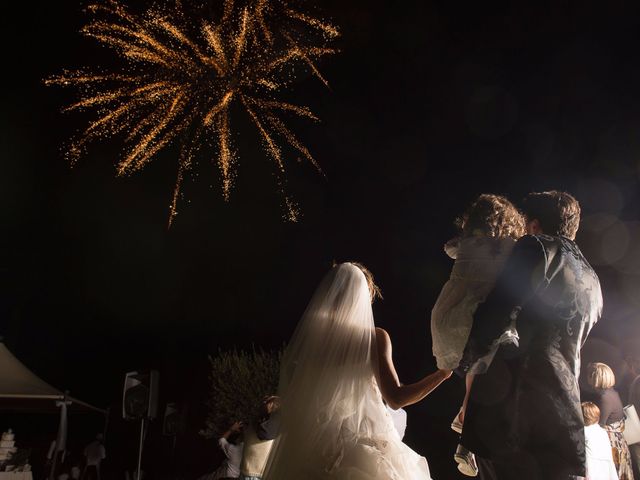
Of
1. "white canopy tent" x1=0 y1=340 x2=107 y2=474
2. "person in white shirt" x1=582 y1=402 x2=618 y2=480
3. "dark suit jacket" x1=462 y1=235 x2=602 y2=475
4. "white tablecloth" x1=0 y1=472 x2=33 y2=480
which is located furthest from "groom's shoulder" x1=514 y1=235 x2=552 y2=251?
"white canopy tent" x1=0 y1=340 x2=107 y2=474

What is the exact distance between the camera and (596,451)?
440 cm

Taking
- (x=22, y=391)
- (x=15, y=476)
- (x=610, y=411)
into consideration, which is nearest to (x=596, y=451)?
(x=610, y=411)

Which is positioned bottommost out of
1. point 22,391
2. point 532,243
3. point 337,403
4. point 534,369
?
point 22,391

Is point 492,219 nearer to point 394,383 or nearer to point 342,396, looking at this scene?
point 394,383

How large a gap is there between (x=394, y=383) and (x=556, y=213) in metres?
1.24

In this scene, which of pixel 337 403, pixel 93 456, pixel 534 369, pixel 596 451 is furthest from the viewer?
pixel 93 456

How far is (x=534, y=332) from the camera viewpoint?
235cm

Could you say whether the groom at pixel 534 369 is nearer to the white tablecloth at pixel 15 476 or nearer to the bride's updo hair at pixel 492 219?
the bride's updo hair at pixel 492 219

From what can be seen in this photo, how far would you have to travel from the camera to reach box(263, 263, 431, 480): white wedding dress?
9.55 ft

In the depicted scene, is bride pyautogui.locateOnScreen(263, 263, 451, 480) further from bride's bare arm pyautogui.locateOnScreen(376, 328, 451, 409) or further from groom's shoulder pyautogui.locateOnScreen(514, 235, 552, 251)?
groom's shoulder pyautogui.locateOnScreen(514, 235, 552, 251)

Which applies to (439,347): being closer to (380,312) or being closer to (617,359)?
(617,359)

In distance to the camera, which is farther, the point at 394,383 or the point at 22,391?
the point at 22,391

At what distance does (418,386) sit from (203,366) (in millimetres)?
28153

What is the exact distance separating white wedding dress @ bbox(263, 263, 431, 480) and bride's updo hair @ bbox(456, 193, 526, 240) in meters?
0.86
